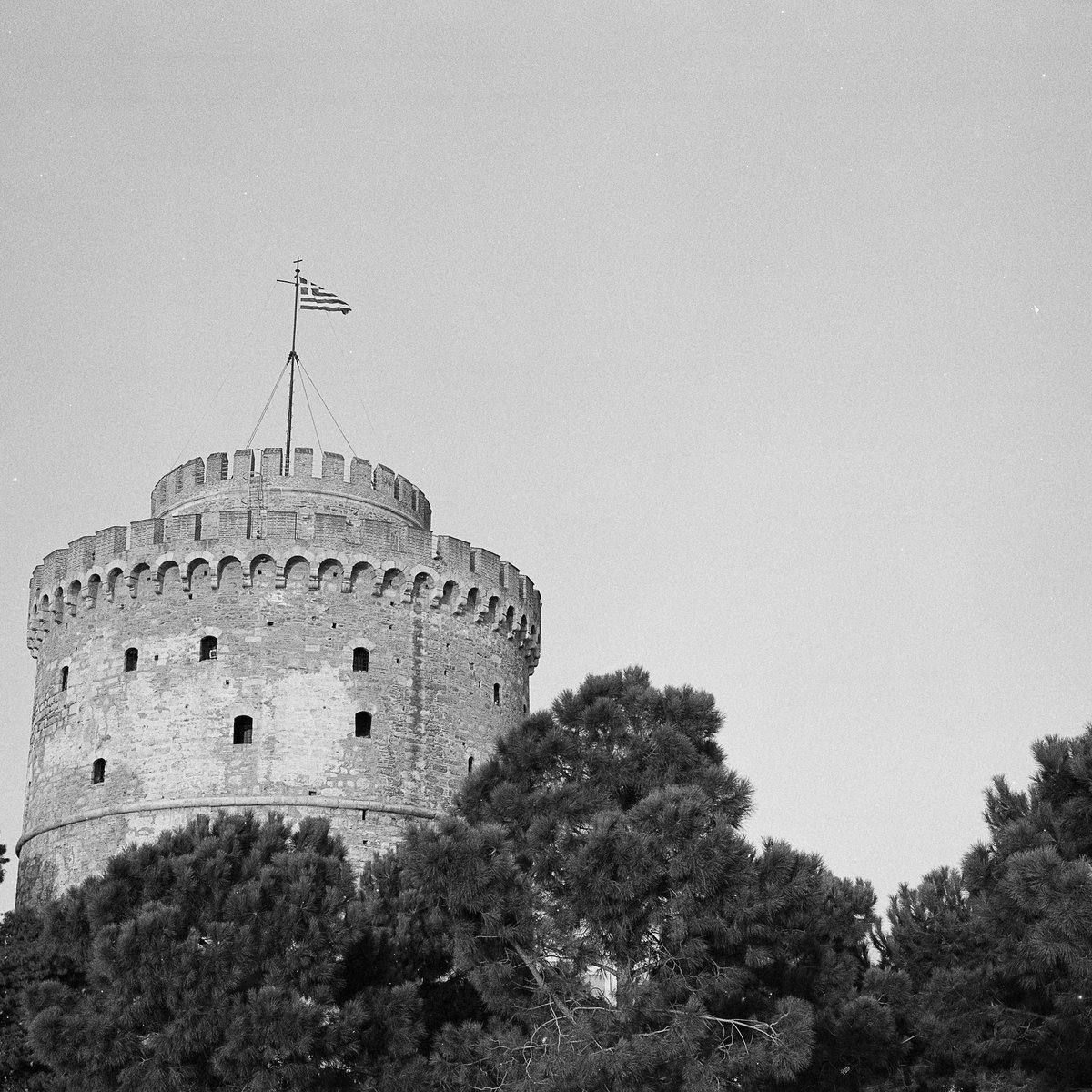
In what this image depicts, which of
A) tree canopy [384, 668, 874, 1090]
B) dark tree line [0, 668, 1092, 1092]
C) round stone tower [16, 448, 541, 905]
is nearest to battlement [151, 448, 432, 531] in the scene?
round stone tower [16, 448, 541, 905]

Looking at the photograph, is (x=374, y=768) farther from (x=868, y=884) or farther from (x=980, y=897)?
(x=980, y=897)

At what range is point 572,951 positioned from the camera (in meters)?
14.5

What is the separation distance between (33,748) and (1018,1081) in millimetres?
17960

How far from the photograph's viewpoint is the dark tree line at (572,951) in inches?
558

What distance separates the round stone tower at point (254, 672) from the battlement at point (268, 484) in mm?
47

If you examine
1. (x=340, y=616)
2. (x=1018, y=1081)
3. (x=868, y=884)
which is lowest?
(x=1018, y=1081)

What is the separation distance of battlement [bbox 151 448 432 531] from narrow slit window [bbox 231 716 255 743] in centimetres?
417

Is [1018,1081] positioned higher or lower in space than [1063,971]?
lower

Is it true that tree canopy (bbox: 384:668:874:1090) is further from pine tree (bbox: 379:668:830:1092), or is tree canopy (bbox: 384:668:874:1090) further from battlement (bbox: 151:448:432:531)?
battlement (bbox: 151:448:432:531)

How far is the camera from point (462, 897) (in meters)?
14.6

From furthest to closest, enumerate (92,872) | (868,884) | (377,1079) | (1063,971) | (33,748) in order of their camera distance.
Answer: (33,748), (92,872), (868,884), (377,1079), (1063,971)

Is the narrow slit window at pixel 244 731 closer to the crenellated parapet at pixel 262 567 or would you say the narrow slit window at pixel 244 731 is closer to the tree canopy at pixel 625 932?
the crenellated parapet at pixel 262 567

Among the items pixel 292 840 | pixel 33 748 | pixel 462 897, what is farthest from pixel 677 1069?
pixel 33 748

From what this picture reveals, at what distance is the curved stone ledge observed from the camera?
24.2 meters
